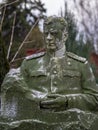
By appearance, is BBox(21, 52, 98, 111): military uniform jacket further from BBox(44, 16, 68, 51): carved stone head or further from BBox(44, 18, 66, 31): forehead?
BBox(44, 18, 66, 31): forehead

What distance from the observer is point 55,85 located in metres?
6.71

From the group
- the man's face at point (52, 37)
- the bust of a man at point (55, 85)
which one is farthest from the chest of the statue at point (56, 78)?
the man's face at point (52, 37)

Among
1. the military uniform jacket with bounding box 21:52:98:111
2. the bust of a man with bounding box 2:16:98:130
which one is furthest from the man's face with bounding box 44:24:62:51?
Answer: the military uniform jacket with bounding box 21:52:98:111

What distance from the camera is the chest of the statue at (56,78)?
6.71 meters

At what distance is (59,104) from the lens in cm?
647

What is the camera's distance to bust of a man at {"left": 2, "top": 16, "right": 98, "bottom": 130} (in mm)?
6453

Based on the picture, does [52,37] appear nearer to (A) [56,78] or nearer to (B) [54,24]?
(B) [54,24]

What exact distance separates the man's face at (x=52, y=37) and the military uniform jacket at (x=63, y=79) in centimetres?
13

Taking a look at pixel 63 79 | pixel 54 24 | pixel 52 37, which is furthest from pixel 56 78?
pixel 54 24

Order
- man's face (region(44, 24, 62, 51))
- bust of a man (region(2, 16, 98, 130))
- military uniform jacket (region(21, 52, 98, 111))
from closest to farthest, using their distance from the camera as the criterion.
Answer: bust of a man (region(2, 16, 98, 130))
military uniform jacket (region(21, 52, 98, 111))
man's face (region(44, 24, 62, 51))

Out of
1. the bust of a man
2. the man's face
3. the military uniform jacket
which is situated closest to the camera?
the bust of a man

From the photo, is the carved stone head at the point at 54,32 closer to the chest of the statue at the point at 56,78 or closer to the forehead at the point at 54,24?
the forehead at the point at 54,24

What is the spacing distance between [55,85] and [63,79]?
113mm

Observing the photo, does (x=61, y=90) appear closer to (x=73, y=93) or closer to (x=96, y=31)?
(x=73, y=93)
